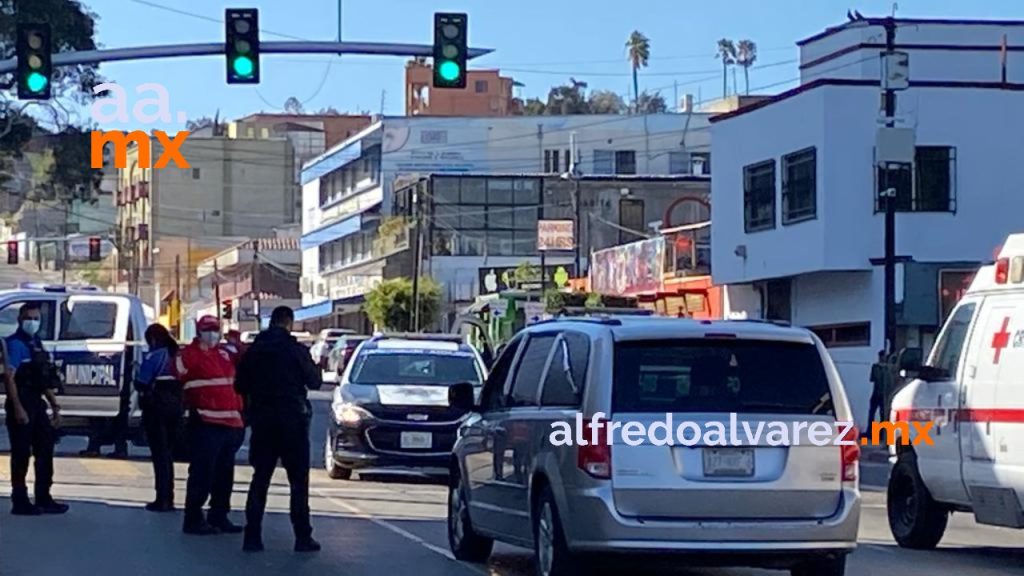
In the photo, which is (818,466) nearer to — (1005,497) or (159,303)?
(1005,497)

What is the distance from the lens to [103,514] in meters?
16.9

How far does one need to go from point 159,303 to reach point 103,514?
81.2m

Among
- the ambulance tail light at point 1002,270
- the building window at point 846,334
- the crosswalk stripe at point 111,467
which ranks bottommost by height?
the crosswalk stripe at point 111,467

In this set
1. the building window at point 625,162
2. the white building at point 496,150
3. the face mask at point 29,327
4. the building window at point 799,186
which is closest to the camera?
the face mask at point 29,327

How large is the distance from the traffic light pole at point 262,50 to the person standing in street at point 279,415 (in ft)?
27.6

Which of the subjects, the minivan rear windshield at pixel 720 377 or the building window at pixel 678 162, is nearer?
the minivan rear windshield at pixel 720 377

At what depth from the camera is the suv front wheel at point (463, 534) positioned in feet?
44.2

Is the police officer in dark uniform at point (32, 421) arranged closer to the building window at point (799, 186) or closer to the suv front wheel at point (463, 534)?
the suv front wheel at point (463, 534)

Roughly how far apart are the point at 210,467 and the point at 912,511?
19.5 feet

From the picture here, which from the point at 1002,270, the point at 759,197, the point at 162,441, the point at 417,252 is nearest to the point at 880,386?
the point at 759,197

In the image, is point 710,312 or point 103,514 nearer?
point 103,514

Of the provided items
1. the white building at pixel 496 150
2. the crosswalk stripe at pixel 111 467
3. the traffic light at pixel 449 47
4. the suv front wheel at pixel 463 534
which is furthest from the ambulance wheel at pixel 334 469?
the white building at pixel 496 150

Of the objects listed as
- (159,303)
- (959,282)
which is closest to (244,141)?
(159,303)

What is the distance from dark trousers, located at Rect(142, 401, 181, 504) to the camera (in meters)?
17.2
